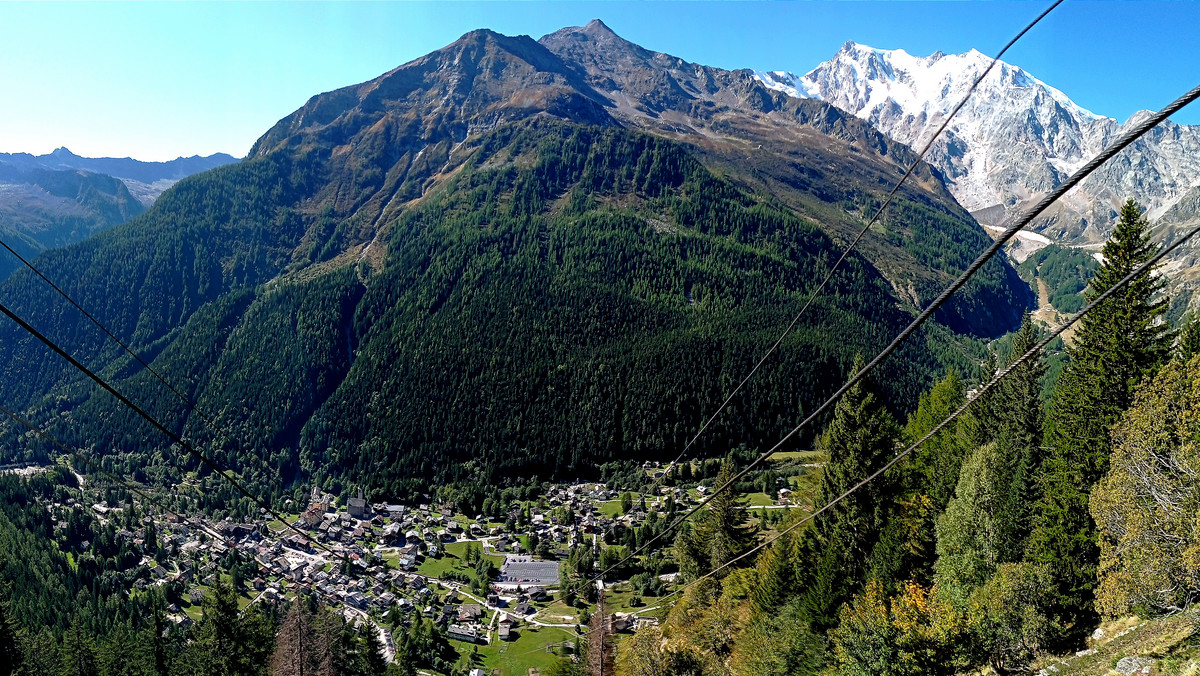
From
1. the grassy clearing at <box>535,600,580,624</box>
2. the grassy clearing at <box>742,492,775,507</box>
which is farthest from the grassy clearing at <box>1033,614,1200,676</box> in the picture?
the grassy clearing at <box>742,492,775,507</box>

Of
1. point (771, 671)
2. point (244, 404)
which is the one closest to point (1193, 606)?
point (771, 671)

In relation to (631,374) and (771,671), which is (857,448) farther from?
(631,374)

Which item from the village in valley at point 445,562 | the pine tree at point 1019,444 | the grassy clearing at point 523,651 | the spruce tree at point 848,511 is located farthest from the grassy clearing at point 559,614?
the pine tree at point 1019,444

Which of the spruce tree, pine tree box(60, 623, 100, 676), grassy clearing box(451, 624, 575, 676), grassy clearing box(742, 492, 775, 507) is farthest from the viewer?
grassy clearing box(742, 492, 775, 507)

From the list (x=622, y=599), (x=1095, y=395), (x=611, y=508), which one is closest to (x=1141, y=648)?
(x=1095, y=395)

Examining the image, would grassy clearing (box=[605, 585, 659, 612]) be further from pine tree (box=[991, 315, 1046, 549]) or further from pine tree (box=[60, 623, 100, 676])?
pine tree (box=[60, 623, 100, 676])

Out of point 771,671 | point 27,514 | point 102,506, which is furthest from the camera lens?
point 102,506
